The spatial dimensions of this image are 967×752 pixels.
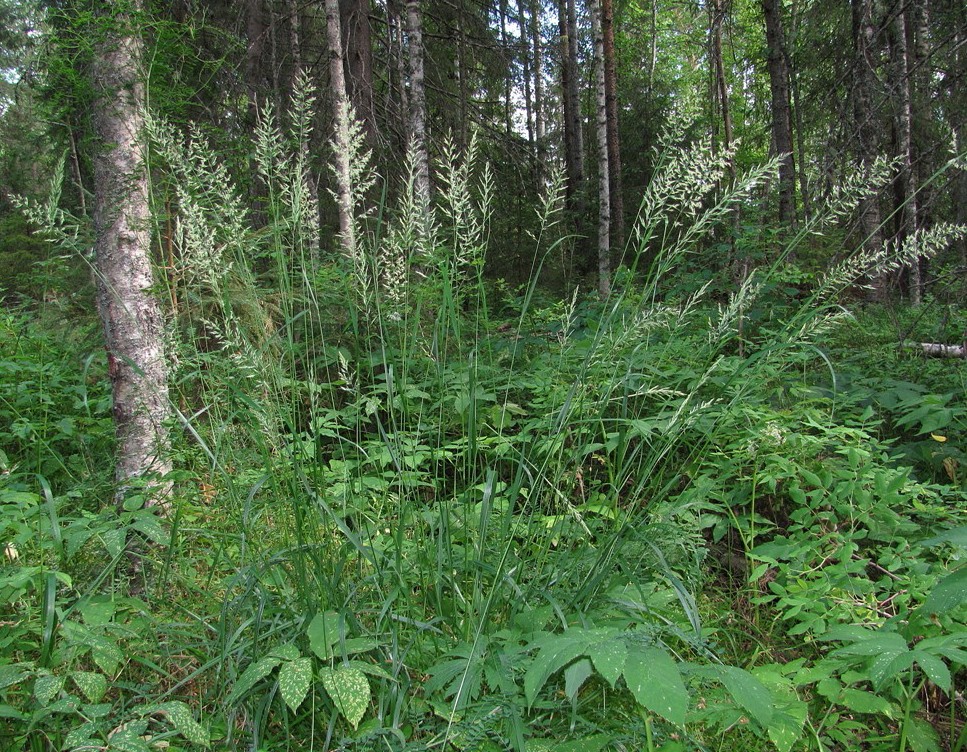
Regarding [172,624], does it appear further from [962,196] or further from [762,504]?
[962,196]

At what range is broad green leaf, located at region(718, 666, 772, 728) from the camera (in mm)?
1156

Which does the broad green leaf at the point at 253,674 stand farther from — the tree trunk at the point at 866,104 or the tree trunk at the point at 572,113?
the tree trunk at the point at 572,113

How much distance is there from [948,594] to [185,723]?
166 cm

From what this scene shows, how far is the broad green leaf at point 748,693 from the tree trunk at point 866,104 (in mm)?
2232

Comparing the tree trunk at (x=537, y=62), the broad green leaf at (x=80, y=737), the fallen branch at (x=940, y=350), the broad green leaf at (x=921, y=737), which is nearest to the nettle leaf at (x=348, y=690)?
the broad green leaf at (x=80, y=737)

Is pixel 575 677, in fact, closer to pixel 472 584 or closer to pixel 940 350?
pixel 472 584

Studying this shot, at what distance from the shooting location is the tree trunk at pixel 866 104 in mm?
3985

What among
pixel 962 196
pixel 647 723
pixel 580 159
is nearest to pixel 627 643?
pixel 647 723

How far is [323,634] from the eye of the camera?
4.77 ft

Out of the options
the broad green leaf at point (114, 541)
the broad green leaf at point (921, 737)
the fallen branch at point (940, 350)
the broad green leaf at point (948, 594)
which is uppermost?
the fallen branch at point (940, 350)

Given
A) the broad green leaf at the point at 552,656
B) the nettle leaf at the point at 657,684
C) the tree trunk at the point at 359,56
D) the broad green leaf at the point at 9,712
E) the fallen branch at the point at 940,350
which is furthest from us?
the tree trunk at the point at 359,56

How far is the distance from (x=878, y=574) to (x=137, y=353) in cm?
354

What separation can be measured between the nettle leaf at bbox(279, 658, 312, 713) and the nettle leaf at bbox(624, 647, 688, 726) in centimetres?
71

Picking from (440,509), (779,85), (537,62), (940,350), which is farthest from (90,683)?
(537,62)
